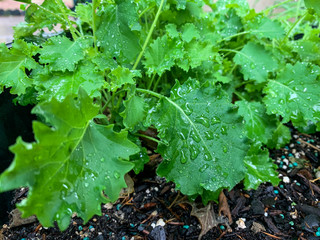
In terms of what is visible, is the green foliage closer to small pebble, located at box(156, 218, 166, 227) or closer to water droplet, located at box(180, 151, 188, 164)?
water droplet, located at box(180, 151, 188, 164)

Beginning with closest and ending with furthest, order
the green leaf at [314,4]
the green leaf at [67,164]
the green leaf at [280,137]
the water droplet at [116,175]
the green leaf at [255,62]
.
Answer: the green leaf at [67,164] < the water droplet at [116,175] < the green leaf at [314,4] < the green leaf at [255,62] < the green leaf at [280,137]

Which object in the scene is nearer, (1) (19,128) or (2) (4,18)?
(1) (19,128)

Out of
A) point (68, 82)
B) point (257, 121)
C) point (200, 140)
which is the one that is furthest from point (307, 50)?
point (68, 82)

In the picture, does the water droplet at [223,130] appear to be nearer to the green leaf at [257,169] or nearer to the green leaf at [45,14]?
the green leaf at [257,169]

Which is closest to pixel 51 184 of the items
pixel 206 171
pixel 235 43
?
pixel 206 171

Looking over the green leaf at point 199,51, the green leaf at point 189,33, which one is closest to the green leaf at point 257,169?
the green leaf at point 199,51

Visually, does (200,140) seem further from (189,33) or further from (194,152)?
(189,33)

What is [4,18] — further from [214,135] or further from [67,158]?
[214,135]
